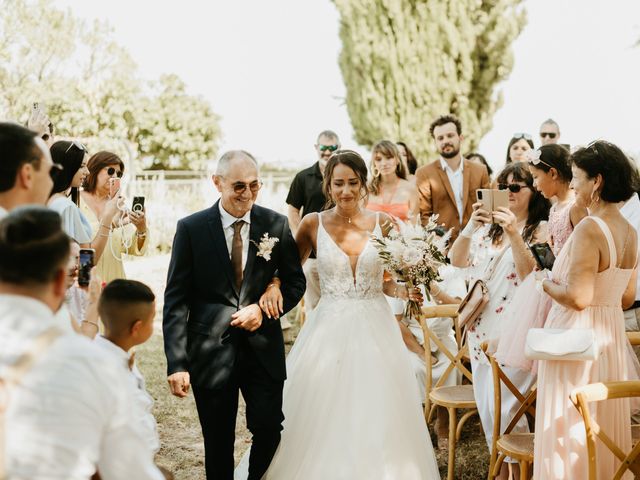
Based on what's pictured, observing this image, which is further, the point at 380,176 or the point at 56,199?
the point at 380,176

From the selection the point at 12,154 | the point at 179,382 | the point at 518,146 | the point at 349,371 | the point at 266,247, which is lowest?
the point at 349,371

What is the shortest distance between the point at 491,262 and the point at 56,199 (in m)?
2.92

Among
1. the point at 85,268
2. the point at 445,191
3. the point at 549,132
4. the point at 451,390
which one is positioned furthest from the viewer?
the point at 549,132

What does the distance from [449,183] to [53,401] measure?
20.6 ft

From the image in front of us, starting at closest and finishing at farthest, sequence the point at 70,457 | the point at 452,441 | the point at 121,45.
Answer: the point at 70,457 < the point at 452,441 < the point at 121,45

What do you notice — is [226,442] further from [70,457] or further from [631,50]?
[631,50]

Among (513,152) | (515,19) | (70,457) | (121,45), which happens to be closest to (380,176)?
(513,152)

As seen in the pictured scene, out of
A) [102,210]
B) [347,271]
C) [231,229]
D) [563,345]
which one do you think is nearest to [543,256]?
[563,345]

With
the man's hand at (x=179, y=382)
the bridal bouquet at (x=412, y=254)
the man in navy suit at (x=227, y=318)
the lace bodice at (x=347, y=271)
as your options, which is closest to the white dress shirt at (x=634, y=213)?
the bridal bouquet at (x=412, y=254)

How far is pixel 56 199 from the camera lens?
423 centimetres

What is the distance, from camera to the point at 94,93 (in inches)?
1138

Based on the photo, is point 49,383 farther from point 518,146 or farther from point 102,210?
point 518,146

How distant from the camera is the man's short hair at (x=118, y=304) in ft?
8.50

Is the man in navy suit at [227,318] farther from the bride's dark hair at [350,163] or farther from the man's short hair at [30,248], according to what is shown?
the man's short hair at [30,248]
